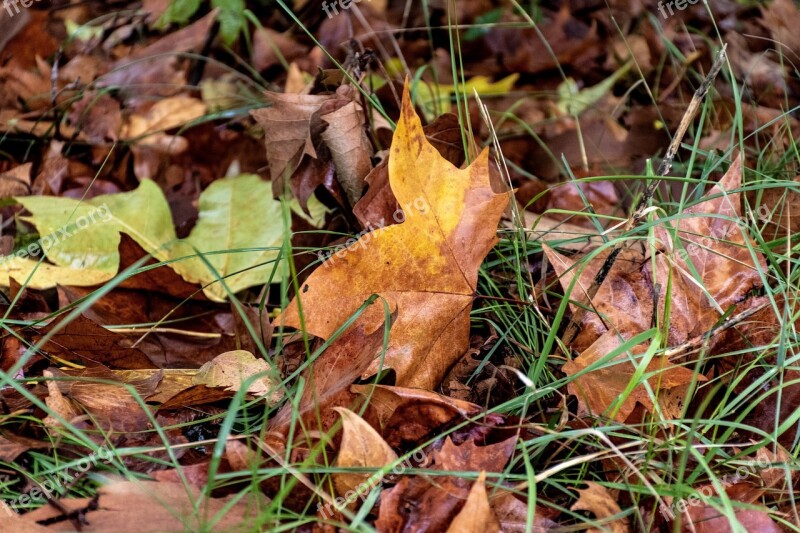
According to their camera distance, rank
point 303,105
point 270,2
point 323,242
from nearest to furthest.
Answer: point 303,105, point 323,242, point 270,2

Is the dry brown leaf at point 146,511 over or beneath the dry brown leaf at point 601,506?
over

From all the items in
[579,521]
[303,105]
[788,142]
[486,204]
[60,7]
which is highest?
[60,7]

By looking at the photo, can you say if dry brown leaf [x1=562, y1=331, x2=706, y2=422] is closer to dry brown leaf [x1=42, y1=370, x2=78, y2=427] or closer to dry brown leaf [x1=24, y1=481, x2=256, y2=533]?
dry brown leaf [x1=24, y1=481, x2=256, y2=533]

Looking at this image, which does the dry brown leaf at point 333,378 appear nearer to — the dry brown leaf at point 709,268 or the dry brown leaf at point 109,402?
the dry brown leaf at point 109,402

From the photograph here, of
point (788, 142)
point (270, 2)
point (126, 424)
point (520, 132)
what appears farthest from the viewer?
point (270, 2)

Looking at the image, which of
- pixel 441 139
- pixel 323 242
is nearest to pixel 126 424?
pixel 323 242

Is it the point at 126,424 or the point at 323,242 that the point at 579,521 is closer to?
the point at 126,424

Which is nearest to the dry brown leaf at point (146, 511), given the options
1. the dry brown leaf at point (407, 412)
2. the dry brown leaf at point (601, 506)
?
the dry brown leaf at point (407, 412)
